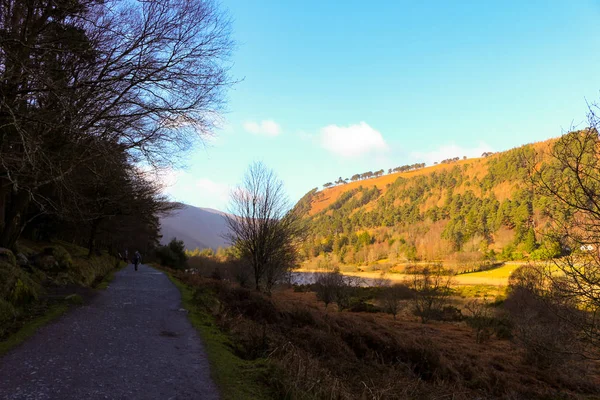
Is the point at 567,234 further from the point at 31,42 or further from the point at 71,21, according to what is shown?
the point at 71,21

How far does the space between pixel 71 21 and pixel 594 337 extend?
1568 cm

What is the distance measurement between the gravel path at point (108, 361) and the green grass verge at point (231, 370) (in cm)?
16

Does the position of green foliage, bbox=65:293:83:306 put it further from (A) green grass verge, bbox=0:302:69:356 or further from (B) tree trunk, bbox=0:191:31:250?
(B) tree trunk, bbox=0:191:31:250

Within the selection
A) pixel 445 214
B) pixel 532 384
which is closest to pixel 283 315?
pixel 532 384

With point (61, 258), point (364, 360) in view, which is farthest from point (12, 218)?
point (364, 360)

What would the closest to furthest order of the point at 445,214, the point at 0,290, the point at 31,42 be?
the point at 31,42 < the point at 0,290 < the point at 445,214

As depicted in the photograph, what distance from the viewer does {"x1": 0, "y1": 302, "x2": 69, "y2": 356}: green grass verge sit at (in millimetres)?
5418

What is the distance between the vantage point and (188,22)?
8.06 m

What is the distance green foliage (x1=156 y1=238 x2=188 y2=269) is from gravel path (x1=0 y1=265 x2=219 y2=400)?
132 feet

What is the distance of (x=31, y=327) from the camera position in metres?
6.52

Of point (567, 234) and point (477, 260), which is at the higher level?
point (567, 234)

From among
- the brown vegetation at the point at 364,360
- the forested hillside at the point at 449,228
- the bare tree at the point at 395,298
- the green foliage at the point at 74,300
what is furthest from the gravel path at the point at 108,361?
the forested hillside at the point at 449,228

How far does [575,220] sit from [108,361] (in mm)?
11087

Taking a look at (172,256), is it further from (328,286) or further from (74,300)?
(74,300)
